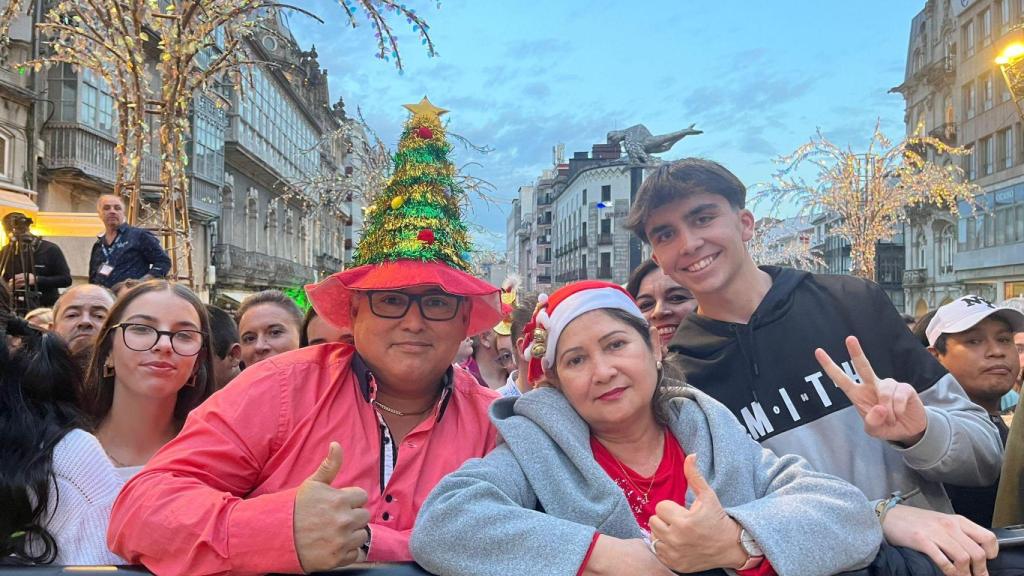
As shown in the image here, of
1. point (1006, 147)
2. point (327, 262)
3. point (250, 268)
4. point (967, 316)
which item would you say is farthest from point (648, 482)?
point (327, 262)

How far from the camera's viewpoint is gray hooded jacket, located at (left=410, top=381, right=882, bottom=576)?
5.79 feet

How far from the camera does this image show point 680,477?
7.39 feet

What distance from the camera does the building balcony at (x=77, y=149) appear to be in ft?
55.2

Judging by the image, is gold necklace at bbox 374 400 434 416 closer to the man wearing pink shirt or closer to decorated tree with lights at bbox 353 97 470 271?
the man wearing pink shirt

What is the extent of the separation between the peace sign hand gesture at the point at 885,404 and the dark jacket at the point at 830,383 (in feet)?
0.37

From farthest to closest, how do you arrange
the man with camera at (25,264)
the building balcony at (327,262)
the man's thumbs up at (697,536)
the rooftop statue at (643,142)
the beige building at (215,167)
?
the rooftop statue at (643,142), the building balcony at (327,262), the beige building at (215,167), the man with camera at (25,264), the man's thumbs up at (697,536)

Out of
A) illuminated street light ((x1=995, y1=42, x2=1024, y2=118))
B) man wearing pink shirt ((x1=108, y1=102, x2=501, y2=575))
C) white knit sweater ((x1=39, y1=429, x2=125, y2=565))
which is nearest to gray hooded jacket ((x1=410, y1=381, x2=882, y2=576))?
man wearing pink shirt ((x1=108, y1=102, x2=501, y2=575))

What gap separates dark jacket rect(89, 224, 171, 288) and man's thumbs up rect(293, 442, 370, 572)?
17.5 feet

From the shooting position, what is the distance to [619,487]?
216cm

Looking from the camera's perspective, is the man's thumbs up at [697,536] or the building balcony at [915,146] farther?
the building balcony at [915,146]

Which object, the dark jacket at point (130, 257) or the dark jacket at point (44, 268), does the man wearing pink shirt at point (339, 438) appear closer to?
the dark jacket at point (130, 257)

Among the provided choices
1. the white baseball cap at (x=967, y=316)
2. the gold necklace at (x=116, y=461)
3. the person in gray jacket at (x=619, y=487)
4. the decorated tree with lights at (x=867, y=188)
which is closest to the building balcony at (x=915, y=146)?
the decorated tree with lights at (x=867, y=188)

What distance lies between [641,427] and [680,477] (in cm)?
20

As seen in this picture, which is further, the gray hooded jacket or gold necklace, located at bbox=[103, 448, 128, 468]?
gold necklace, located at bbox=[103, 448, 128, 468]
